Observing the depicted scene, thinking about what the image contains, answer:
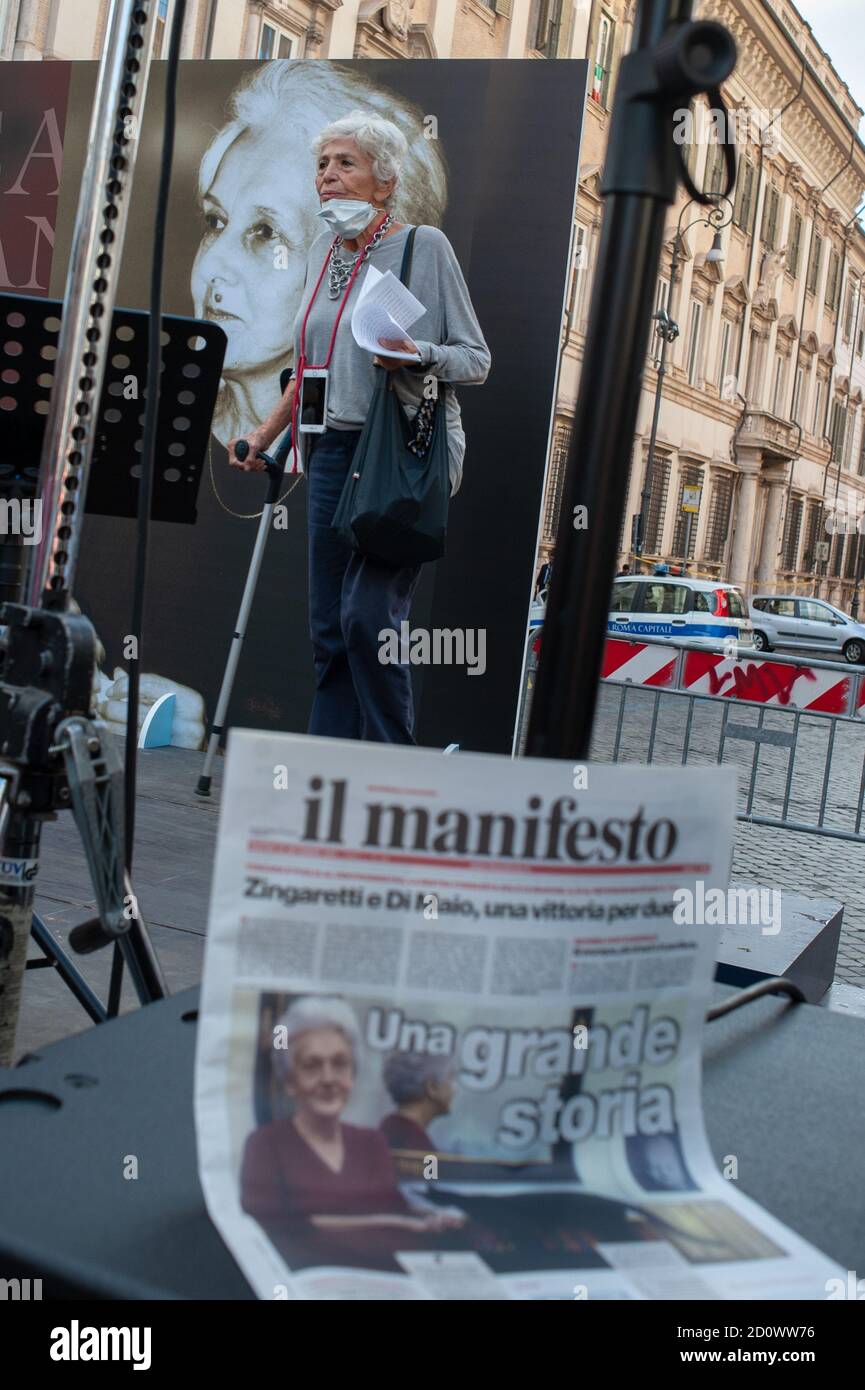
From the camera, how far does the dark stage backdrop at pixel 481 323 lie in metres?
5.13

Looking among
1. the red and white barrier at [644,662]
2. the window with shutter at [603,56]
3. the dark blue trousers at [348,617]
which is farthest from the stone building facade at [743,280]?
the dark blue trousers at [348,617]

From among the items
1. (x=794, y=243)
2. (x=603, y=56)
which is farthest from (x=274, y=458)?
(x=794, y=243)

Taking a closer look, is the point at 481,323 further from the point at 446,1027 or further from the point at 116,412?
the point at 446,1027

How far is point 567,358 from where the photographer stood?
1027 inches

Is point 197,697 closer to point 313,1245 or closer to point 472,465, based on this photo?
point 472,465

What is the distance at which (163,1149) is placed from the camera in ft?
3.28

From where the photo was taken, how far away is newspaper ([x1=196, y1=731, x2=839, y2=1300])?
855mm

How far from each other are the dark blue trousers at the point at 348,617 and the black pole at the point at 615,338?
278 centimetres

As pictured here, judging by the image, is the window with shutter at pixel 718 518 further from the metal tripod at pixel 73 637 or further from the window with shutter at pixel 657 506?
the metal tripod at pixel 73 637

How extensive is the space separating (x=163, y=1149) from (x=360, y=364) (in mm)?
3084

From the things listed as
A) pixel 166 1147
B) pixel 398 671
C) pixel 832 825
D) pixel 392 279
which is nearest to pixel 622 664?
pixel 832 825

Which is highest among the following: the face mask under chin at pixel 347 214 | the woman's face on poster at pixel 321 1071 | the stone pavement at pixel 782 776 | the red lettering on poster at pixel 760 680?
the face mask under chin at pixel 347 214

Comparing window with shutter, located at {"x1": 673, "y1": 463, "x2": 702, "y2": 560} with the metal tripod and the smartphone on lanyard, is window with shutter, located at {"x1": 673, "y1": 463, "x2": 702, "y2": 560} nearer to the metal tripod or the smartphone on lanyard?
the smartphone on lanyard

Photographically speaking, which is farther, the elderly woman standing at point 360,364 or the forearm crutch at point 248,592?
the forearm crutch at point 248,592
